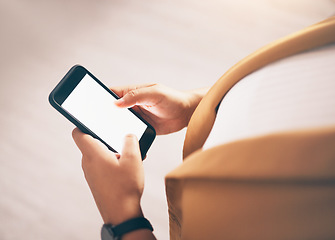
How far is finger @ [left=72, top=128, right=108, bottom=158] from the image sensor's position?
357 millimetres

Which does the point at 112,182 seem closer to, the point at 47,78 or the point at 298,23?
the point at 47,78

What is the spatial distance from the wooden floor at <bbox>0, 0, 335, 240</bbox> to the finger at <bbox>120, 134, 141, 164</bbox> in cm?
35

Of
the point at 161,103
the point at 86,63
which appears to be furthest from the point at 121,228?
the point at 86,63

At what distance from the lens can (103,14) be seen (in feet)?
2.91

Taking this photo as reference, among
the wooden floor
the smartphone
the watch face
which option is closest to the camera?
the watch face

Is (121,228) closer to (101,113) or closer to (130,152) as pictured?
(130,152)

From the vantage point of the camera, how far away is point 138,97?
448 millimetres

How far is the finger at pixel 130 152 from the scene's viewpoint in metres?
0.35

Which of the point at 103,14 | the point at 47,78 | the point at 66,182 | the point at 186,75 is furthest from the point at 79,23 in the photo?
the point at 66,182

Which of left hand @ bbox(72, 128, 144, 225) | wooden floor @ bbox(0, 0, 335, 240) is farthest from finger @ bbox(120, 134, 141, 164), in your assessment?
wooden floor @ bbox(0, 0, 335, 240)

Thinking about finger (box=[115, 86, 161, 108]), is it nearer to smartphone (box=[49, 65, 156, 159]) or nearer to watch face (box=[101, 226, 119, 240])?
smartphone (box=[49, 65, 156, 159])

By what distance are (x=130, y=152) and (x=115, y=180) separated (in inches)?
1.8

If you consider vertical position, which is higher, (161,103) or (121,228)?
(161,103)

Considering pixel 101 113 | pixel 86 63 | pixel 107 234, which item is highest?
pixel 86 63
